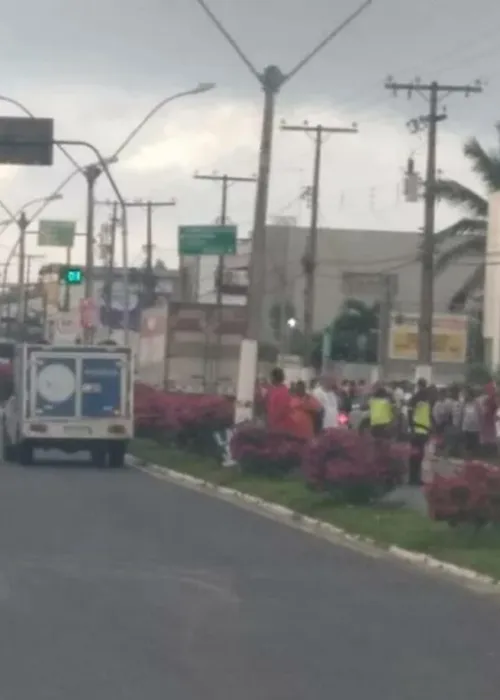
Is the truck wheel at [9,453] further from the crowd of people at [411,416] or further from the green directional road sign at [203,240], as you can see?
the green directional road sign at [203,240]

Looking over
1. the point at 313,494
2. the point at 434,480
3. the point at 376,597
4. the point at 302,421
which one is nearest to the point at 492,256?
the point at 302,421

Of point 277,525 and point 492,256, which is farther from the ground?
point 492,256

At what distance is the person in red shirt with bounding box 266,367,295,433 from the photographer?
98.0 feet

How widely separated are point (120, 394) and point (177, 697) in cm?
2608

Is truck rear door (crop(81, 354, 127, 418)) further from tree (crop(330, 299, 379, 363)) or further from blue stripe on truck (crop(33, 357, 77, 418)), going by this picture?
tree (crop(330, 299, 379, 363))

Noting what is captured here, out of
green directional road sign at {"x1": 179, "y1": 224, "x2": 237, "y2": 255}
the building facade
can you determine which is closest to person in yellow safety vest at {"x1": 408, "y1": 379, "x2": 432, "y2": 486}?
green directional road sign at {"x1": 179, "y1": 224, "x2": 237, "y2": 255}

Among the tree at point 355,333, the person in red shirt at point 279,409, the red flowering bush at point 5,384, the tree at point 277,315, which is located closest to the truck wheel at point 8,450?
the red flowering bush at point 5,384

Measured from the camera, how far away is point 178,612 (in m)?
14.0

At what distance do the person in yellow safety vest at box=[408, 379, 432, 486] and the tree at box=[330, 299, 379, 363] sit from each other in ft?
176

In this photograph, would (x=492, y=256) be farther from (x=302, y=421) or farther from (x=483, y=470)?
(x=483, y=470)

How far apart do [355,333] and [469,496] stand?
233 ft

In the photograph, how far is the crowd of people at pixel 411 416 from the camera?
30156 millimetres

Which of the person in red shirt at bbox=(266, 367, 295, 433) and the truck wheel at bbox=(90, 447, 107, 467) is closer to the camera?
the person in red shirt at bbox=(266, 367, 295, 433)

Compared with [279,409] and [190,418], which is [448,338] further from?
[279,409]
